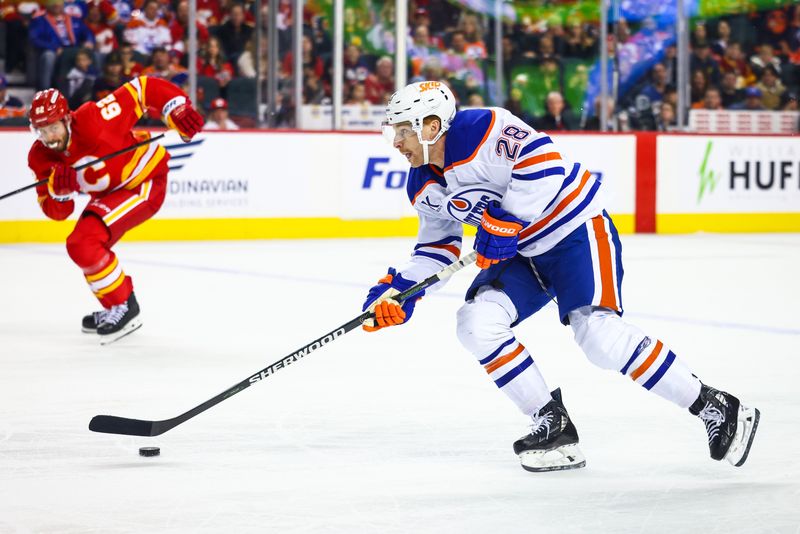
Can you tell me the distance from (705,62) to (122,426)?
933cm

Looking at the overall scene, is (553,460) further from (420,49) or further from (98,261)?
(420,49)

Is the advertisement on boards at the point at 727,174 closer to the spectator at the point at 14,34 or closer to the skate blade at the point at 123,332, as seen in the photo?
the spectator at the point at 14,34

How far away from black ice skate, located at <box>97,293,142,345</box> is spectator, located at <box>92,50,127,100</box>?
15.1 ft

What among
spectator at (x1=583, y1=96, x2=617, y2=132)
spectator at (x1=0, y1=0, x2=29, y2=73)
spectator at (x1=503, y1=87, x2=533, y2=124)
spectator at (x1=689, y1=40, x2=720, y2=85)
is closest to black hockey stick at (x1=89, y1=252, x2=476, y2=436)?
spectator at (x1=0, y1=0, x2=29, y2=73)

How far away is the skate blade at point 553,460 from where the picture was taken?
3.07m

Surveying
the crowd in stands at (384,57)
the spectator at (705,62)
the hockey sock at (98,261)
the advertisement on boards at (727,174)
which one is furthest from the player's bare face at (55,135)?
the spectator at (705,62)

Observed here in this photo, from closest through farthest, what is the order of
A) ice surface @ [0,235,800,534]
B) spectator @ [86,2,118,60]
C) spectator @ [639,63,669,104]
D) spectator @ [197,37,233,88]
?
ice surface @ [0,235,800,534], spectator @ [86,2,118,60], spectator @ [197,37,233,88], spectator @ [639,63,669,104]

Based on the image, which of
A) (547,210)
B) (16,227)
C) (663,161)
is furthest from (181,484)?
(663,161)

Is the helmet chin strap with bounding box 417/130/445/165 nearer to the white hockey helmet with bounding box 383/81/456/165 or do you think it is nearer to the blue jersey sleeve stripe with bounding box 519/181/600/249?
the white hockey helmet with bounding box 383/81/456/165

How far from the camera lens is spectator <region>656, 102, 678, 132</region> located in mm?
11359

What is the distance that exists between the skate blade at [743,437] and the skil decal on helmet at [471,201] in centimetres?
76

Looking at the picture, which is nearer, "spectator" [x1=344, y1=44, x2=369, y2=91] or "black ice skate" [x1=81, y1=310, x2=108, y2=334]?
"black ice skate" [x1=81, y1=310, x2=108, y2=334]

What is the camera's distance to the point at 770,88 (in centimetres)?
1202

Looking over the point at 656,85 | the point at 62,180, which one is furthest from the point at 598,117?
the point at 62,180
